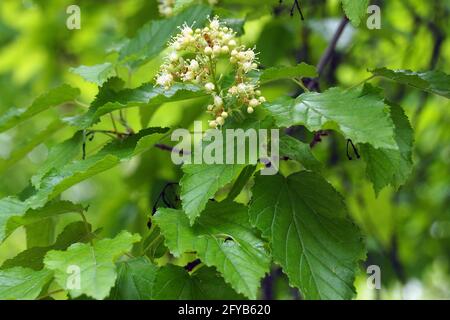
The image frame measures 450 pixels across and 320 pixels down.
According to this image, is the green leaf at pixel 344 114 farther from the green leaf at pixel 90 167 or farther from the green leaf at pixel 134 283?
the green leaf at pixel 134 283

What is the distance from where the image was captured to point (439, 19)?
333cm

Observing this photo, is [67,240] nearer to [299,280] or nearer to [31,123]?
[299,280]

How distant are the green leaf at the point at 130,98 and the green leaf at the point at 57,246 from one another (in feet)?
0.79

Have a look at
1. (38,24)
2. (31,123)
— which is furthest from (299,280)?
(31,123)

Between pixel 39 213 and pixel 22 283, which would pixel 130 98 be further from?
pixel 22 283

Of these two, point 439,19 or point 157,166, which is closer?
point 157,166

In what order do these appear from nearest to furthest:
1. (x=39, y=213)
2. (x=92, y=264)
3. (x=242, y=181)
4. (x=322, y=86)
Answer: (x=92, y=264) < (x=39, y=213) < (x=242, y=181) < (x=322, y=86)

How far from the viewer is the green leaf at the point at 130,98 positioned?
4.97 feet

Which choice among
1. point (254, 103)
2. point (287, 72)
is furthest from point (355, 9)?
point (254, 103)

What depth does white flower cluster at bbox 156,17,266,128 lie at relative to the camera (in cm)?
149

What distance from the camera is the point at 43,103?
1.82 metres

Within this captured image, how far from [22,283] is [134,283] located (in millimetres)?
221

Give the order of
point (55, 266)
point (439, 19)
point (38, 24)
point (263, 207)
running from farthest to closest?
point (38, 24), point (439, 19), point (263, 207), point (55, 266)
